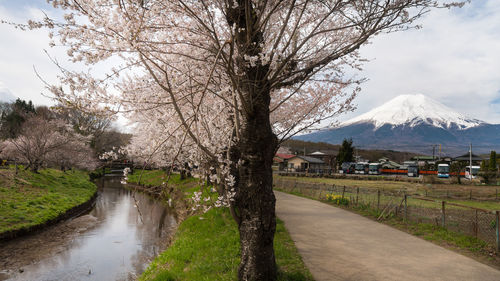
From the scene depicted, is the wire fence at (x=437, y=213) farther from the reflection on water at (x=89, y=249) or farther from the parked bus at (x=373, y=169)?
the parked bus at (x=373, y=169)

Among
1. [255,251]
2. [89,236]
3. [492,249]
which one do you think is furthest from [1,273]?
[492,249]

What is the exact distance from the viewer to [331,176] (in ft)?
135

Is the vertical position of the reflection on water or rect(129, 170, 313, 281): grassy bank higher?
rect(129, 170, 313, 281): grassy bank

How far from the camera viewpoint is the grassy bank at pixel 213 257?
5.73 metres

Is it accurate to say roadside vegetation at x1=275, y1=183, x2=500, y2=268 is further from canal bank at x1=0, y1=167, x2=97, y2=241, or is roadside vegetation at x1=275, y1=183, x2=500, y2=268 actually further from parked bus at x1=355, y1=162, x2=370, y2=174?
parked bus at x1=355, y1=162, x2=370, y2=174

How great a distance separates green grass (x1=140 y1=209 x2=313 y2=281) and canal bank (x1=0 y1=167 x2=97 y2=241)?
309 inches

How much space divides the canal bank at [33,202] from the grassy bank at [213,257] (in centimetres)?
791

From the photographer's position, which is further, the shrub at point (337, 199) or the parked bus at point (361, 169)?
the parked bus at point (361, 169)

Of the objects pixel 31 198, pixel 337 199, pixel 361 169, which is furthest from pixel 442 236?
pixel 361 169

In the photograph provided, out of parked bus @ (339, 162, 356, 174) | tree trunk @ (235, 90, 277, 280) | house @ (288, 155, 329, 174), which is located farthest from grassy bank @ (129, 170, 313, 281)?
parked bus @ (339, 162, 356, 174)

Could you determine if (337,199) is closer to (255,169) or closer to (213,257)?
(213,257)

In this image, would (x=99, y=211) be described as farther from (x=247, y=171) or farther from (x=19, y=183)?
(x=247, y=171)

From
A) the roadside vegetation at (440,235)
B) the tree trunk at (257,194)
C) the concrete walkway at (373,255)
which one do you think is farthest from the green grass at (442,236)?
the tree trunk at (257,194)

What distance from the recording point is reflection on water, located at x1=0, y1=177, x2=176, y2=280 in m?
9.16
